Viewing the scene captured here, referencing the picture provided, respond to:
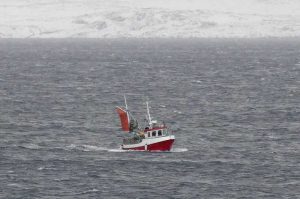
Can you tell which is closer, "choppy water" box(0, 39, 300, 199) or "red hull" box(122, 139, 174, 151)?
"choppy water" box(0, 39, 300, 199)

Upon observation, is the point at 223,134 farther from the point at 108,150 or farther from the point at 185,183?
the point at 185,183

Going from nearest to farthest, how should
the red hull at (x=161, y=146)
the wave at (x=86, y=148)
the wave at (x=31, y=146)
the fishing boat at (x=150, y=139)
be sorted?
the red hull at (x=161, y=146) → the fishing boat at (x=150, y=139) → the wave at (x=86, y=148) → the wave at (x=31, y=146)

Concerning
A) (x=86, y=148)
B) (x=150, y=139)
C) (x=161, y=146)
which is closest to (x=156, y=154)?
(x=161, y=146)

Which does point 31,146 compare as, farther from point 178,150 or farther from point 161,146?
point 178,150

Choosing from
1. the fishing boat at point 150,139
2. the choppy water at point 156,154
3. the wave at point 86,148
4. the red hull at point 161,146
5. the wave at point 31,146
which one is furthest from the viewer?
the wave at point 31,146

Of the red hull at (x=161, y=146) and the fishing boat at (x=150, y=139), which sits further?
the fishing boat at (x=150, y=139)

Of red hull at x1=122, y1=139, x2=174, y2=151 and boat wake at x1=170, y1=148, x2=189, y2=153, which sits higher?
red hull at x1=122, y1=139, x2=174, y2=151

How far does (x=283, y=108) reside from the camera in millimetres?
152500

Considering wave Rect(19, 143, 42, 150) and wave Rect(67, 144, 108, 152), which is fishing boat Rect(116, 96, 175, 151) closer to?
wave Rect(67, 144, 108, 152)

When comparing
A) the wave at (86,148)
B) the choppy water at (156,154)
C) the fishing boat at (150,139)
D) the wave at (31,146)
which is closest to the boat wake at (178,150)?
the choppy water at (156,154)

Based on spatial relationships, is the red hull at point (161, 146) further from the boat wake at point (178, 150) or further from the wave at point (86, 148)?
the wave at point (86, 148)

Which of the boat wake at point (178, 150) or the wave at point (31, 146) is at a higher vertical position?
the wave at point (31, 146)

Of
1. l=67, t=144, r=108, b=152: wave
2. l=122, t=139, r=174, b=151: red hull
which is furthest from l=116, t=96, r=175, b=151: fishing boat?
l=67, t=144, r=108, b=152: wave

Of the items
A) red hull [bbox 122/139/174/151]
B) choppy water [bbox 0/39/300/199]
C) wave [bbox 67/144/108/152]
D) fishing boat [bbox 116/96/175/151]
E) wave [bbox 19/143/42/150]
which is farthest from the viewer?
wave [bbox 19/143/42/150]
